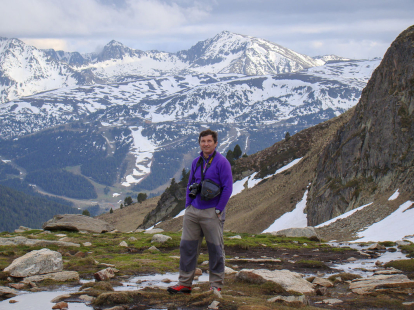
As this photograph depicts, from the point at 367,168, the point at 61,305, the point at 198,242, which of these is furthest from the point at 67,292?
the point at 367,168

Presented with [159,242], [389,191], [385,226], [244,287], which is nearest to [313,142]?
[389,191]

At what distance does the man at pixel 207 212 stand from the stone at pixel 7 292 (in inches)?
170

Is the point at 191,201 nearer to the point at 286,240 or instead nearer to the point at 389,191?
the point at 286,240

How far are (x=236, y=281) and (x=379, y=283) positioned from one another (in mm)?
4506

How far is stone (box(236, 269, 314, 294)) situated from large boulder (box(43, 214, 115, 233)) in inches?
776

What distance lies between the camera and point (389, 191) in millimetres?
36562

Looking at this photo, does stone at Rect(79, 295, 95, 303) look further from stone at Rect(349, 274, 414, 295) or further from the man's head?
stone at Rect(349, 274, 414, 295)

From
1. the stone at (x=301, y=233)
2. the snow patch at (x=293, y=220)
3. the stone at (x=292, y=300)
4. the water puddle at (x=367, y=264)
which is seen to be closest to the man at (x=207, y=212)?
the stone at (x=292, y=300)

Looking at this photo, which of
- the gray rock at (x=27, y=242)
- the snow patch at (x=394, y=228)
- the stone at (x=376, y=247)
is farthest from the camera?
the snow patch at (x=394, y=228)

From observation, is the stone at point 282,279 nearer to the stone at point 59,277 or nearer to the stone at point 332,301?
the stone at point 332,301

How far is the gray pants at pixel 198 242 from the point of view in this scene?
11492mm

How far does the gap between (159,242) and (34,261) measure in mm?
10094

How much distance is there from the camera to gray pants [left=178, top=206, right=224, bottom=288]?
37.7 ft

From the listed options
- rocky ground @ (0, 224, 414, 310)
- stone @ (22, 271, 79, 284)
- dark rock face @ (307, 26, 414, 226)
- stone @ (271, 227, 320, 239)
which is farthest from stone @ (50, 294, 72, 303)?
dark rock face @ (307, 26, 414, 226)
